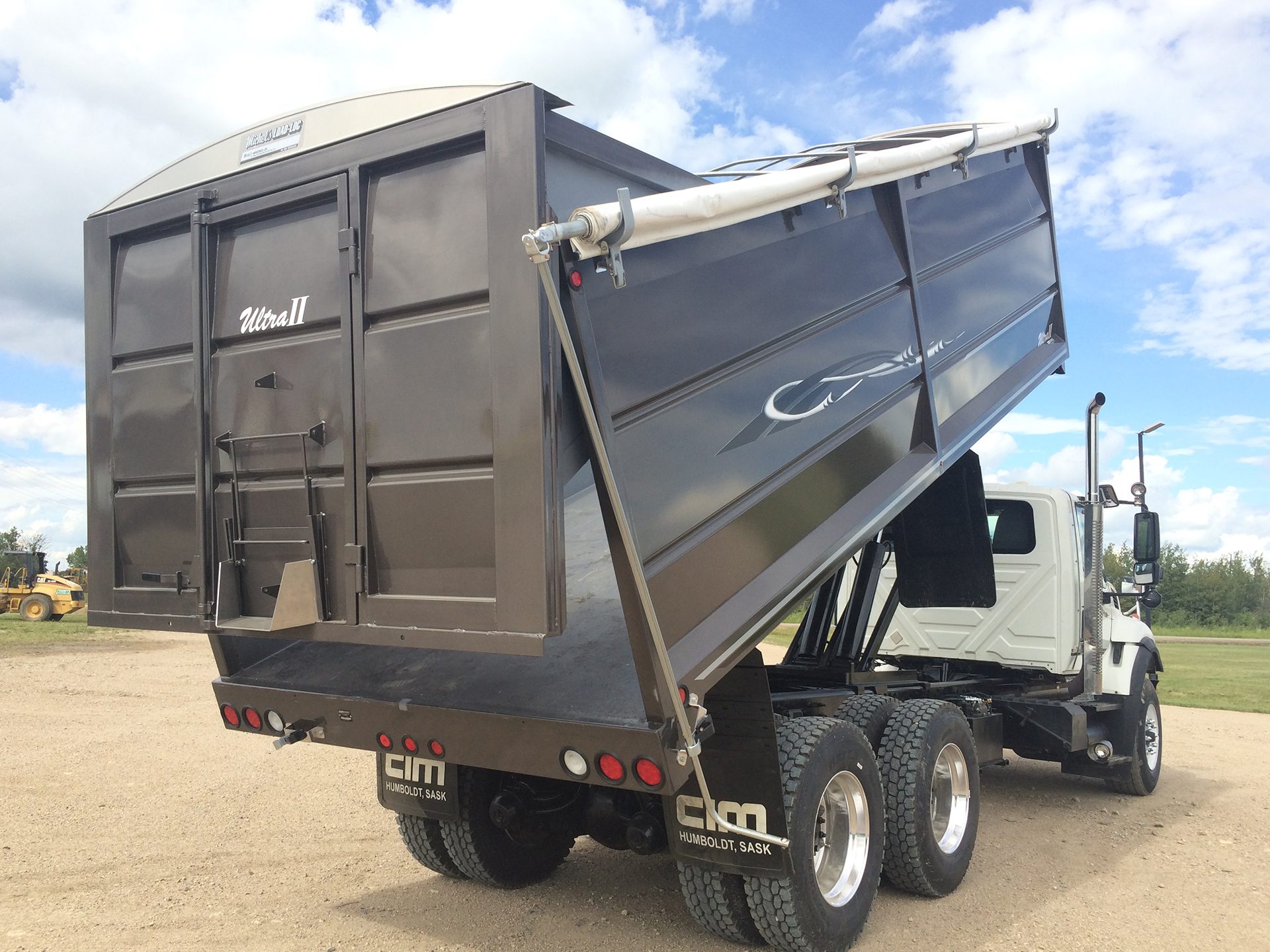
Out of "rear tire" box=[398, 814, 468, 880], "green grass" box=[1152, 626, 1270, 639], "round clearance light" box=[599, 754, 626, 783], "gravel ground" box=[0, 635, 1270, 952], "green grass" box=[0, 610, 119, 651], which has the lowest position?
"green grass" box=[1152, 626, 1270, 639]

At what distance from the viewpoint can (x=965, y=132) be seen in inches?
239

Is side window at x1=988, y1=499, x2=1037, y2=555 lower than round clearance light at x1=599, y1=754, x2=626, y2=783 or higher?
higher

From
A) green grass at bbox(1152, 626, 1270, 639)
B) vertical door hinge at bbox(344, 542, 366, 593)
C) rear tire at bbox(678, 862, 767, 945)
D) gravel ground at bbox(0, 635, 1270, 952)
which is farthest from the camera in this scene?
green grass at bbox(1152, 626, 1270, 639)

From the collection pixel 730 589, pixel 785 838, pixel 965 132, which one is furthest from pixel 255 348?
pixel 965 132

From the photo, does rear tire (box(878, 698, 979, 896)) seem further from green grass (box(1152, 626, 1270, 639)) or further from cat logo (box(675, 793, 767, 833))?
green grass (box(1152, 626, 1270, 639))

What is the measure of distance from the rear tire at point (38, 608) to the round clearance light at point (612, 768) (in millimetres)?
29453

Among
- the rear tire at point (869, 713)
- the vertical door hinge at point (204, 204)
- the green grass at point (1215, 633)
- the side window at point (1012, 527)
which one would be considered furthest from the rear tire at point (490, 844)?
the green grass at point (1215, 633)

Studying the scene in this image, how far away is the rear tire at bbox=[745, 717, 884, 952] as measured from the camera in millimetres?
3986

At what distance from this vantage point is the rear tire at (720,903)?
4121 millimetres

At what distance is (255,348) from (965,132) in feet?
14.2

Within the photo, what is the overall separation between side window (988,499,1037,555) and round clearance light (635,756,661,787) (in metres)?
5.13

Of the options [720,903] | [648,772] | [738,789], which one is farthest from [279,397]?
[720,903]

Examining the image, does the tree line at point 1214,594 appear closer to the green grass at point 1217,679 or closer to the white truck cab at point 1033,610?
the green grass at point 1217,679

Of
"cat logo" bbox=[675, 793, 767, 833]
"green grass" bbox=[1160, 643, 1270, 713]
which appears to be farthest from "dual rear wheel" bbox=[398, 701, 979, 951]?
"green grass" bbox=[1160, 643, 1270, 713]
